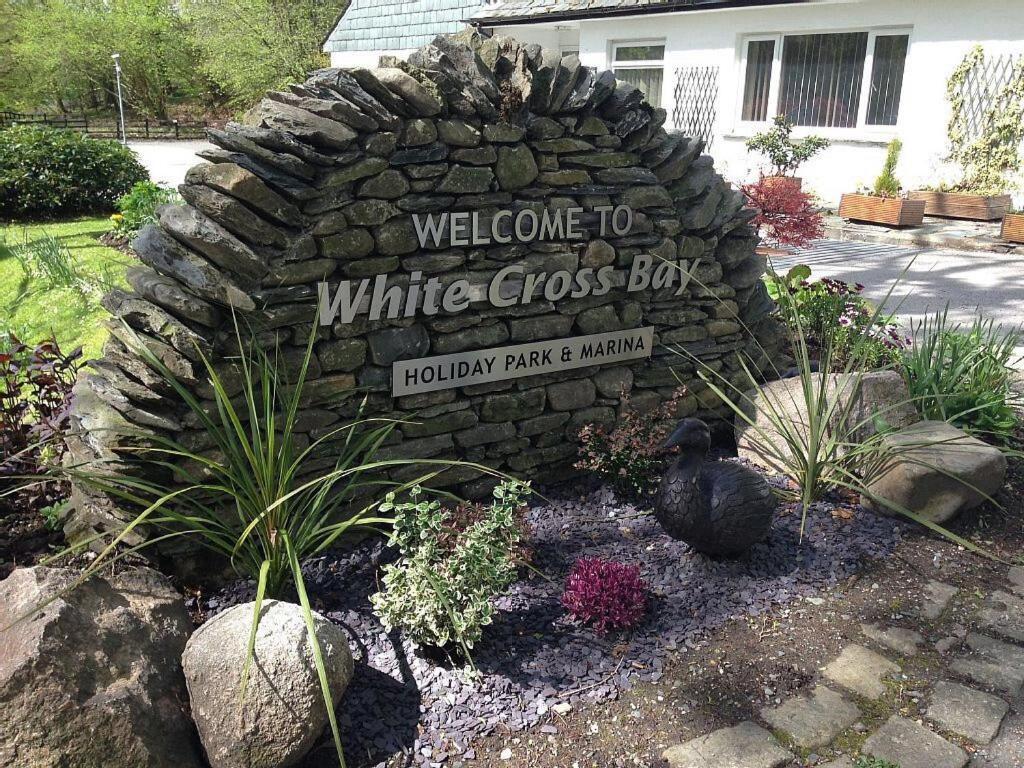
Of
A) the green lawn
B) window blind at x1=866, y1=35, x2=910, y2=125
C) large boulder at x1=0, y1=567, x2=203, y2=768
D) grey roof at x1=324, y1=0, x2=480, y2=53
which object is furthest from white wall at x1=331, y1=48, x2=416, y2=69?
large boulder at x1=0, y1=567, x2=203, y2=768

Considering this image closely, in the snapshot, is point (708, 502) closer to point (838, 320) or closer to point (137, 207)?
point (838, 320)

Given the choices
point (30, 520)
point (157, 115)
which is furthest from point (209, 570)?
point (157, 115)

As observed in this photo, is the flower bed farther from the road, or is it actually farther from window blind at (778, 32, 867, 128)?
window blind at (778, 32, 867, 128)

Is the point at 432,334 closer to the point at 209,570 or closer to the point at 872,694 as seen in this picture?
the point at 209,570

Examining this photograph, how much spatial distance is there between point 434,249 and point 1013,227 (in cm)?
932

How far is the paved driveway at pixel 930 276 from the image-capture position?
7.23 m

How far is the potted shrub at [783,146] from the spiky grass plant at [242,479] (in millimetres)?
10458

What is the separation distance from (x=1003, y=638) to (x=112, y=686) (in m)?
3.05

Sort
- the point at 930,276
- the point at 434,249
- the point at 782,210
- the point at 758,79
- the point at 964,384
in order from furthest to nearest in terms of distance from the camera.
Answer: the point at 758,79
the point at 930,276
the point at 782,210
the point at 964,384
the point at 434,249

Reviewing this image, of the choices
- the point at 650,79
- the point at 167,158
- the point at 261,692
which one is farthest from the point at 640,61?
the point at 261,692

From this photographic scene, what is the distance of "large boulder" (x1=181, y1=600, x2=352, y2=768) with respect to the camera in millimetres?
2254

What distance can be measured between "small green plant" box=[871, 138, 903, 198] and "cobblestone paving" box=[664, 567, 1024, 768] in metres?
9.66

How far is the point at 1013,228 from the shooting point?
9.93 m

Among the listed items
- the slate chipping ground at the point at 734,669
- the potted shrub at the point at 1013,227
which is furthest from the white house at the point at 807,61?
the slate chipping ground at the point at 734,669
